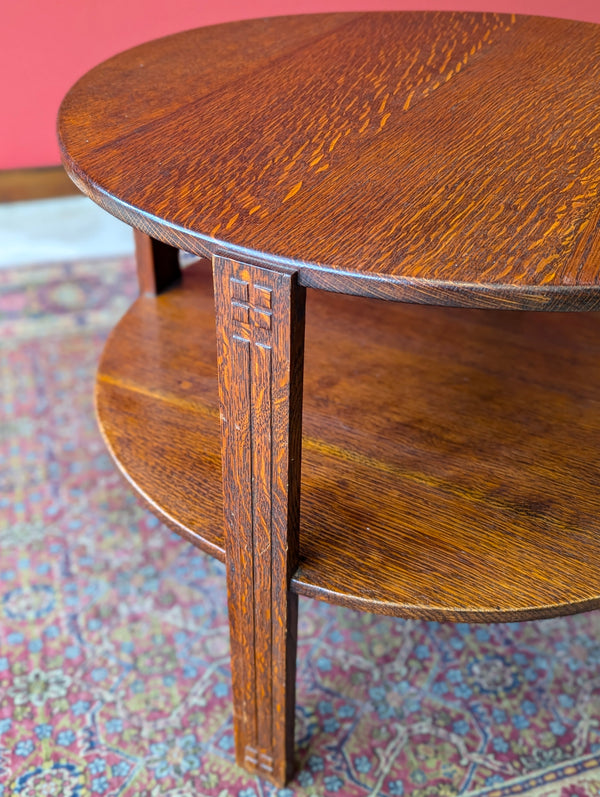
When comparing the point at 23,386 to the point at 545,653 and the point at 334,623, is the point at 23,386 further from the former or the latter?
the point at 545,653

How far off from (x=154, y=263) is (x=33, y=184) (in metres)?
1.13

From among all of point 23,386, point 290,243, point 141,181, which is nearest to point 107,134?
point 141,181

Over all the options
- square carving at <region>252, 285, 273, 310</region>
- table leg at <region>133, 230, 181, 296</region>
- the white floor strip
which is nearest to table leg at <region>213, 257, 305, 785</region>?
square carving at <region>252, 285, 273, 310</region>

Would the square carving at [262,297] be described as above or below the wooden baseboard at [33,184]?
above

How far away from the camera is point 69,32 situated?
204cm

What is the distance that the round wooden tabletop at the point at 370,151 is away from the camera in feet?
2.12

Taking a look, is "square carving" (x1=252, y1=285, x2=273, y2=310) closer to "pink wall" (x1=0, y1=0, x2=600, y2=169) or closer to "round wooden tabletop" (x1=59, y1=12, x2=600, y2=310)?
"round wooden tabletop" (x1=59, y1=12, x2=600, y2=310)

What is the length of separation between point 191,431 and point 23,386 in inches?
30.6

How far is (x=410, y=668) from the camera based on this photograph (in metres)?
1.16

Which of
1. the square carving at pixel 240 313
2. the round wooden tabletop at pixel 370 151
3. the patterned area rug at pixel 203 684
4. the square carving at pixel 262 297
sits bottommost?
the patterned area rug at pixel 203 684

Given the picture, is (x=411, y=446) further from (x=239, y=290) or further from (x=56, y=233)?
(x=56, y=233)

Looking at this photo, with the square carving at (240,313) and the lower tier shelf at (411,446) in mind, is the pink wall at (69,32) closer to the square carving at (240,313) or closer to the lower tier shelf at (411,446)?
the lower tier shelf at (411,446)

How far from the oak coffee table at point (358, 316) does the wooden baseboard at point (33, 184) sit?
109 cm

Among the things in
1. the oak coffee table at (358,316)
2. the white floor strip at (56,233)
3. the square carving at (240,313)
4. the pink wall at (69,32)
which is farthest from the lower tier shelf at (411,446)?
the pink wall at (69,32)
